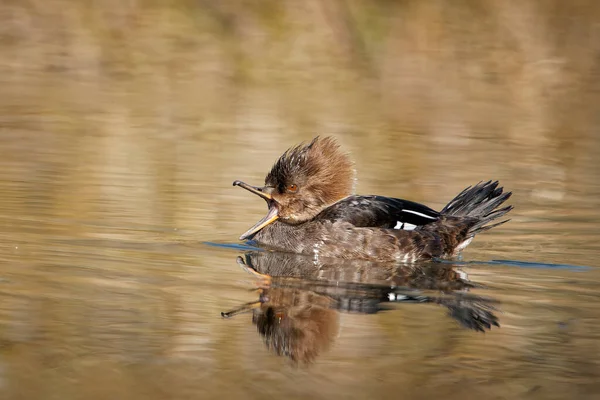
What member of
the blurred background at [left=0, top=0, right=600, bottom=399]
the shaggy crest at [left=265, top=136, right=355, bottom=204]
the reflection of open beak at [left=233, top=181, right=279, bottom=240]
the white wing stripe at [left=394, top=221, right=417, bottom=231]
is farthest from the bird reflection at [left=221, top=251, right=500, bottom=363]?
the shaggy crest at [left=265, top=136, right=355, bottom=204]

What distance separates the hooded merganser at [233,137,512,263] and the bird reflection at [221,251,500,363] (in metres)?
0.22

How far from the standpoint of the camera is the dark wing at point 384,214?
30.6ft

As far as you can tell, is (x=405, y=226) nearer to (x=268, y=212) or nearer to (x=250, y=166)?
(x=268, y=212)

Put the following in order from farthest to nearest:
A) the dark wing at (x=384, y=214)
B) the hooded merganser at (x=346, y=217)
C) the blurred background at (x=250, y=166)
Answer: the dark wing at (x=384, y=214), the hooded merganser at (x=346, y=217), the blurred background at (x=250, y=166)

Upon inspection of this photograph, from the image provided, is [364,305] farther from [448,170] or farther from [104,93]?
[104,93]

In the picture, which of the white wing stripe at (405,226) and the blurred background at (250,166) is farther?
the white wing stripe at (405,226)

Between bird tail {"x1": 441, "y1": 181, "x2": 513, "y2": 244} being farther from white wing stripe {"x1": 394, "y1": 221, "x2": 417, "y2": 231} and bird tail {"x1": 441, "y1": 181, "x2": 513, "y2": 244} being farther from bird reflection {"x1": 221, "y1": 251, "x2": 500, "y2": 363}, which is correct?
bird reflection {"x1": 221, "y1": 251, "x2": 500, "y2": 363}

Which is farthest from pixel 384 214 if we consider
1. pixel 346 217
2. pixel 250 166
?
pixel 250 166

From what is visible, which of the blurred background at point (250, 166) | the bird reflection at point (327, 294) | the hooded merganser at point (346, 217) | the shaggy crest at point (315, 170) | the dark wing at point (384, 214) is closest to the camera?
the blurred background at point (250, 166)

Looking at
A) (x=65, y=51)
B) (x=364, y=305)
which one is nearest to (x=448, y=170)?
(x=364, y=305)

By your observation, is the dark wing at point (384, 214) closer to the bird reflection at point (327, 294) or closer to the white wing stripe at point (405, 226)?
the white wing stripe at point (405, 226)

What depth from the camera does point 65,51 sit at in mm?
20234

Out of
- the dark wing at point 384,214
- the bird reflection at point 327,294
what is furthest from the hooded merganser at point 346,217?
the bird reflection at point 327,294

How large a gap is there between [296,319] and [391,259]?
255cm
